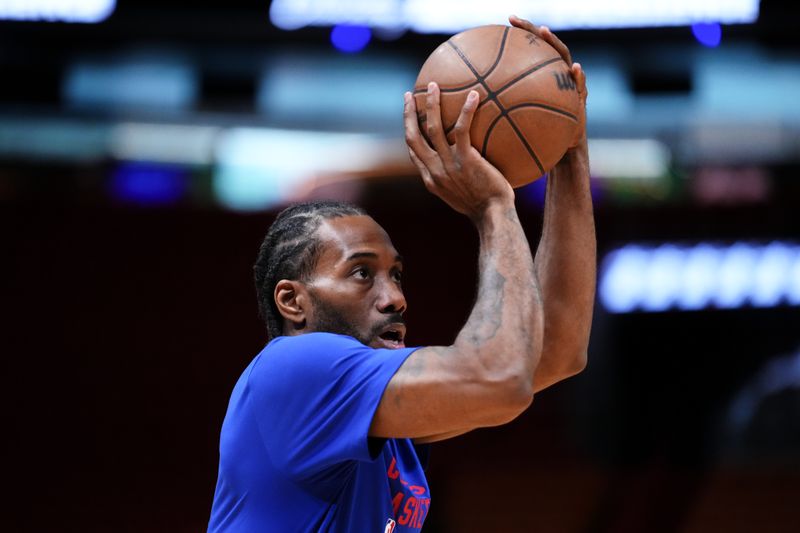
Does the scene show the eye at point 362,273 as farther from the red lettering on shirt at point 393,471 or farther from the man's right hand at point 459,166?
the red lettering on shirt at point 393,471

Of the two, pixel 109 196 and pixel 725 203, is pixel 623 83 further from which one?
pixel 109 196

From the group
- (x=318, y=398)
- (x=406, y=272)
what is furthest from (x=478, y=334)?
(x=406, y=272)

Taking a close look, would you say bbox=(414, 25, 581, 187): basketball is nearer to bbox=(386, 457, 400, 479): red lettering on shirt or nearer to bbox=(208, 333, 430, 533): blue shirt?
bbox=(208, 333, 430, 533): blue shirt

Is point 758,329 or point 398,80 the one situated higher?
point 398,80

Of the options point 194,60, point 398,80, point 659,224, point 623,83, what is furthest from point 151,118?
point 659,224

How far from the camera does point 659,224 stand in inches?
371

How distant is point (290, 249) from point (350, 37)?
5160 mm

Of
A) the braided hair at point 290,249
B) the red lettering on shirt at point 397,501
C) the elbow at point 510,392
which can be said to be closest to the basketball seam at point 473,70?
the braided hair at point 290,249

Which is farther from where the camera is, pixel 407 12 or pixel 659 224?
pixel 659 224

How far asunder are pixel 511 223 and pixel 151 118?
653cm

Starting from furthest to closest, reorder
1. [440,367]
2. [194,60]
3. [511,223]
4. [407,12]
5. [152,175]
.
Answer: [152,175], [194,60], [407,12], [511,223], [440,367]

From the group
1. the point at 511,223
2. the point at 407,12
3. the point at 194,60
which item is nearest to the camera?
the point at 511,223

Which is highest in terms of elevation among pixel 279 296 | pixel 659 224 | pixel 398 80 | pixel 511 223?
pixel 398 80

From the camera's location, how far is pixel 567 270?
9.13ft
